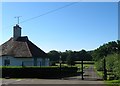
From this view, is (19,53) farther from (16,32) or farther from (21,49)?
(16,32)

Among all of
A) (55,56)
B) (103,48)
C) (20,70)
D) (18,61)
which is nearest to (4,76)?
(20,70)

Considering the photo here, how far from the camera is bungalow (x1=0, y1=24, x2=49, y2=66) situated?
155 feet

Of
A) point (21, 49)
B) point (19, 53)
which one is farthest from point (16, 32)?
point (19, 53)

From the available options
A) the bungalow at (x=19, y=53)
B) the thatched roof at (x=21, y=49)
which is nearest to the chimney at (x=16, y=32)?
the bungalow at (x=19, y=53)

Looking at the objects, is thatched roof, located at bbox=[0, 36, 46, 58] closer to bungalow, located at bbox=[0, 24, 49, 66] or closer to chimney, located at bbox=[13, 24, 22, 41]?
bungalow, located at bbox=[0, 24, 49, 66]

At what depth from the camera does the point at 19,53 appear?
48.0 meters

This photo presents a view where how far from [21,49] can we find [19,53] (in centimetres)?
100

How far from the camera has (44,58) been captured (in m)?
52.5

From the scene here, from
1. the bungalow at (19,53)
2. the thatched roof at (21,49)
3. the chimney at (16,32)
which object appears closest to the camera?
the bungalow at (19,53)

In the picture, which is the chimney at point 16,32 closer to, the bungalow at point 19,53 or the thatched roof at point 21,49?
the bungalow at point 19,53

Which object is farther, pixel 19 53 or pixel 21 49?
pixel 21 49

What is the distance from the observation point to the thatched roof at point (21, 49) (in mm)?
47862

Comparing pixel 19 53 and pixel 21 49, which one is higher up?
pixel 21 49

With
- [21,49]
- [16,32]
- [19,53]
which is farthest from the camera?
[16,32]
